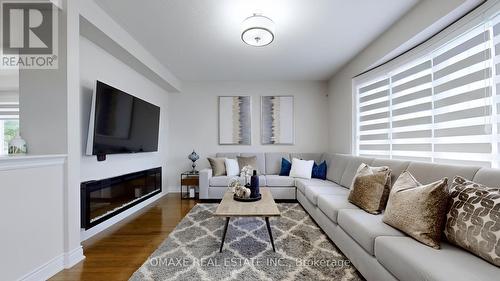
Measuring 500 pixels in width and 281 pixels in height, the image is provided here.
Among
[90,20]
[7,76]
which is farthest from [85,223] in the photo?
[7,76]

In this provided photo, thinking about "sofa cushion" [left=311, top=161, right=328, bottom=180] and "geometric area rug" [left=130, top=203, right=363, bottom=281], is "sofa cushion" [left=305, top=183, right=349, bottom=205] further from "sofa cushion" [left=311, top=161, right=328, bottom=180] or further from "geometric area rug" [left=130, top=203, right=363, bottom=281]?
"sofa cushion" [left=311, top=161, right=328, bottom=180]

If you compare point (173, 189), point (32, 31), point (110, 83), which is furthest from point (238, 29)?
point (173, 189)

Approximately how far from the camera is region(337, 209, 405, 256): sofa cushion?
1.64 metres

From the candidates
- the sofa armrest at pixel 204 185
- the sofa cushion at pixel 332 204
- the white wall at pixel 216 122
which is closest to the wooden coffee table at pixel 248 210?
the sofa cushion at pixel 332 204

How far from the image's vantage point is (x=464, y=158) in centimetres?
205

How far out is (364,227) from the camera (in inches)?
69.1

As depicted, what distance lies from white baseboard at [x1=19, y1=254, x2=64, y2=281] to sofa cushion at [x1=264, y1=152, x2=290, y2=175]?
3.41m

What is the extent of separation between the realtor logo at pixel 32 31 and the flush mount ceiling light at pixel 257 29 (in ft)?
5.79

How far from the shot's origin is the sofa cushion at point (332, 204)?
2.30 metres

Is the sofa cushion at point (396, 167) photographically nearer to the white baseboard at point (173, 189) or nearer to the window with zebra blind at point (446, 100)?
the window with zebra blind at point (446, 100)

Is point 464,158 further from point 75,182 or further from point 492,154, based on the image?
point 75,182

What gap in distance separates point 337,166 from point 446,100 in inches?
73.9

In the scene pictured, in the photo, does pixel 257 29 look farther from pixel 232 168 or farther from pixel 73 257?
pixel 73 257

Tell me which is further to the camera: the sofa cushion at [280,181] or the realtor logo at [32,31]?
the sofa cushion at [280,181]
